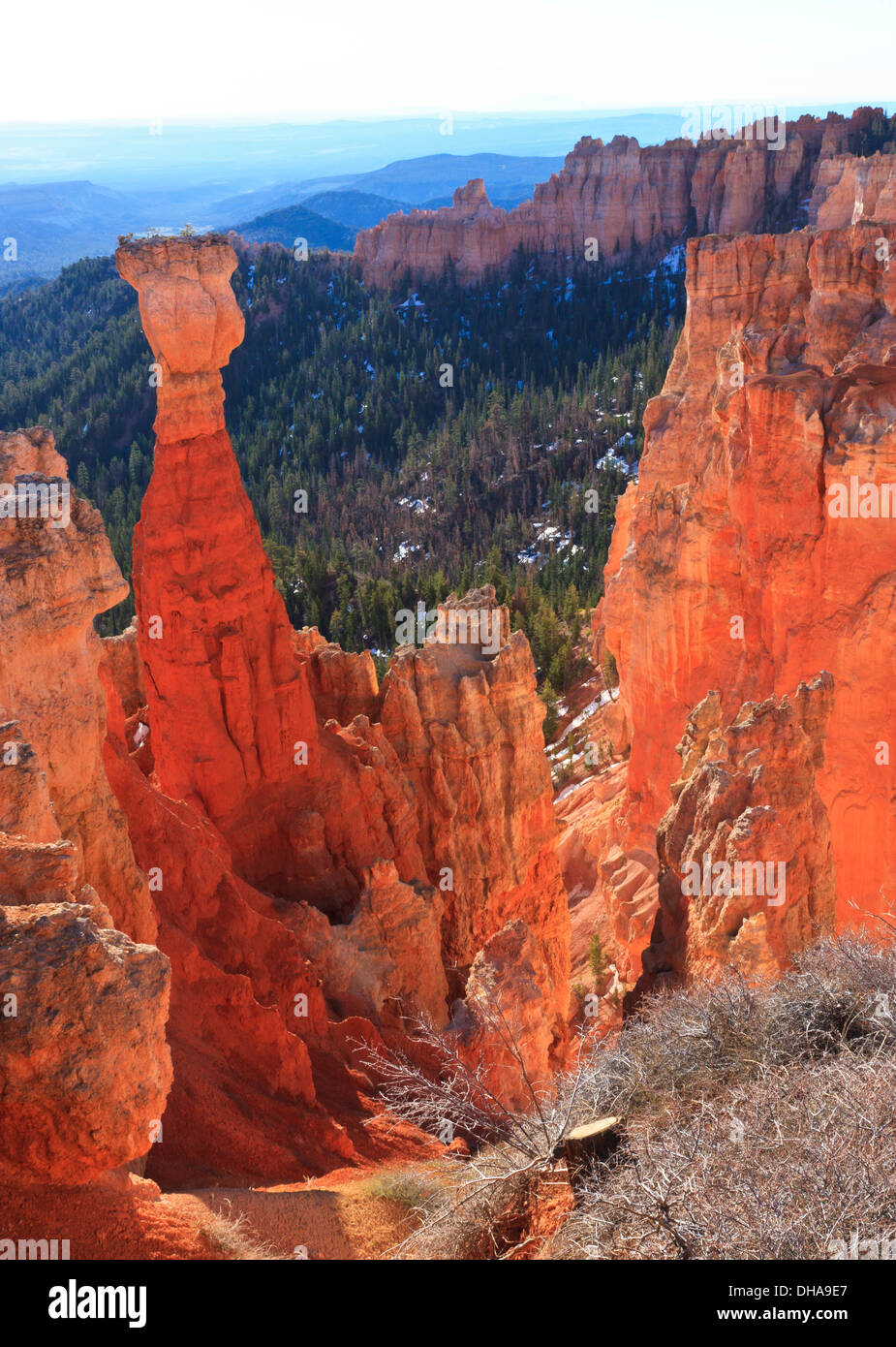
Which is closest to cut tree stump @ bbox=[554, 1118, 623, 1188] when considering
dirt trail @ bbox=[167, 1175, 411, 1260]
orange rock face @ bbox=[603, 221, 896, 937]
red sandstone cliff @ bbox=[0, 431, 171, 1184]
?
dirt trail @ bbox=[167, 1175, 411, 1260]

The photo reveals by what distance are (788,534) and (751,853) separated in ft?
26.7

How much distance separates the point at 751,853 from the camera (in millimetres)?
12133

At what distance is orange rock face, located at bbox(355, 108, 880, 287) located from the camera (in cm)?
8662

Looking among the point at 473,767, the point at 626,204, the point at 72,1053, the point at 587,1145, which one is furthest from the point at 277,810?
the point at 626,204

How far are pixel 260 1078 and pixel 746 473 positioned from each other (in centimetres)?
1333

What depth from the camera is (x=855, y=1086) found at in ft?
23.2

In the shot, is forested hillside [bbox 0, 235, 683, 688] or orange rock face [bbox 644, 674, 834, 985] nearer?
orange rock face [bbox 644, 674, 834, 985]

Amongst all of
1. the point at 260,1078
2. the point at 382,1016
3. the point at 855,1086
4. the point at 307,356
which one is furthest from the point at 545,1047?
the point at 307,356

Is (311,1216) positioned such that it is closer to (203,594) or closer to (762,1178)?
(762,1178)

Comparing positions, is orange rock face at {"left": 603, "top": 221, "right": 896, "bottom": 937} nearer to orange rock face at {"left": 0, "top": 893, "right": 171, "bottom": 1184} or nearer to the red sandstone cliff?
the red sandstone cliff

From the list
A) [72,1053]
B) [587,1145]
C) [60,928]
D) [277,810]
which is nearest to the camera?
[72,1053]

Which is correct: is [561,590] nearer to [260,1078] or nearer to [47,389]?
[260,1078]

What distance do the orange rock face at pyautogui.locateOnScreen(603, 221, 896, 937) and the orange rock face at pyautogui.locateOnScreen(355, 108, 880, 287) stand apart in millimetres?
69350

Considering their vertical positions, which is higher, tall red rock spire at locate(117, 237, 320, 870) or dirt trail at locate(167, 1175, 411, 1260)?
tall red rock spire at locate(117, 237, 320, 870)
